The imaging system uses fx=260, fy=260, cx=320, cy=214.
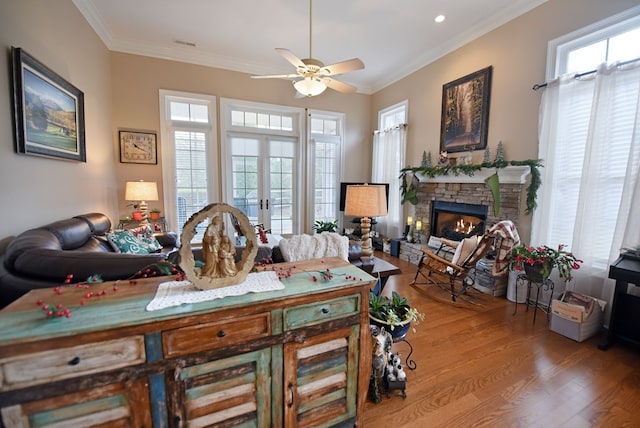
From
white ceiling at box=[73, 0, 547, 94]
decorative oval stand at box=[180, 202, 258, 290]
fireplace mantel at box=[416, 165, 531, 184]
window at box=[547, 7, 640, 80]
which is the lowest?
decorative oval stand at box=[180, 202, 258, 290]

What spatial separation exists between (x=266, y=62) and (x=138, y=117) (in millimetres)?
2444

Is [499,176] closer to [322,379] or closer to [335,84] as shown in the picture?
[335,84]

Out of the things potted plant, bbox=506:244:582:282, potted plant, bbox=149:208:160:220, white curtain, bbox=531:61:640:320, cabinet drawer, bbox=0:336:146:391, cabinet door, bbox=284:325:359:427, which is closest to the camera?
cabinet drawer, bbox=0:336:146:391

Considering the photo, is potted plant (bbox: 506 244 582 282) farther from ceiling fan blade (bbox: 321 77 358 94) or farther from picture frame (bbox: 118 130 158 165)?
picture frame (bbox: 118 130 158 165)

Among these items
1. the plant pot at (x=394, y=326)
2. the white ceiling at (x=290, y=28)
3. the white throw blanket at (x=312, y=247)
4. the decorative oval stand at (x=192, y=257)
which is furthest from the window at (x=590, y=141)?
the decorative oval stand at (x=192, y=257)

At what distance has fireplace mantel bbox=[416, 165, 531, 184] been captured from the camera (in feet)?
10.5

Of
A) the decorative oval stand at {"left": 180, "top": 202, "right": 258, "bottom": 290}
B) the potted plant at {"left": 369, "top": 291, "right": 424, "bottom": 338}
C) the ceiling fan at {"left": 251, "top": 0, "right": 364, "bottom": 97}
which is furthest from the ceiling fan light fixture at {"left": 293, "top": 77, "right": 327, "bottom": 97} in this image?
the potted plant at {"left": 369, "top": 291, "right": 424, "bottom": 338}

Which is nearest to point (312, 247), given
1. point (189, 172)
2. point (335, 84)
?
point (335, 84)

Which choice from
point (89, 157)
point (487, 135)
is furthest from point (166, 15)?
point (487, 135)

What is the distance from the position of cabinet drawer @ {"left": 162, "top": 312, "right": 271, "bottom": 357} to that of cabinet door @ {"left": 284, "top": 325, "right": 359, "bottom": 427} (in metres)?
0.19

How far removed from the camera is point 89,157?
3.43 meters

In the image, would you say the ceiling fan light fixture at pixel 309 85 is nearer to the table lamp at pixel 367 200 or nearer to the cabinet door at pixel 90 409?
the table lamp at pixel 367 200

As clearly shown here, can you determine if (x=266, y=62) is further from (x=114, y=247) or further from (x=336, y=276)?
(x=336, y=276)

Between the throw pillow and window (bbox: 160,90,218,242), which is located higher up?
window (bbox: 160,90,218,242)
